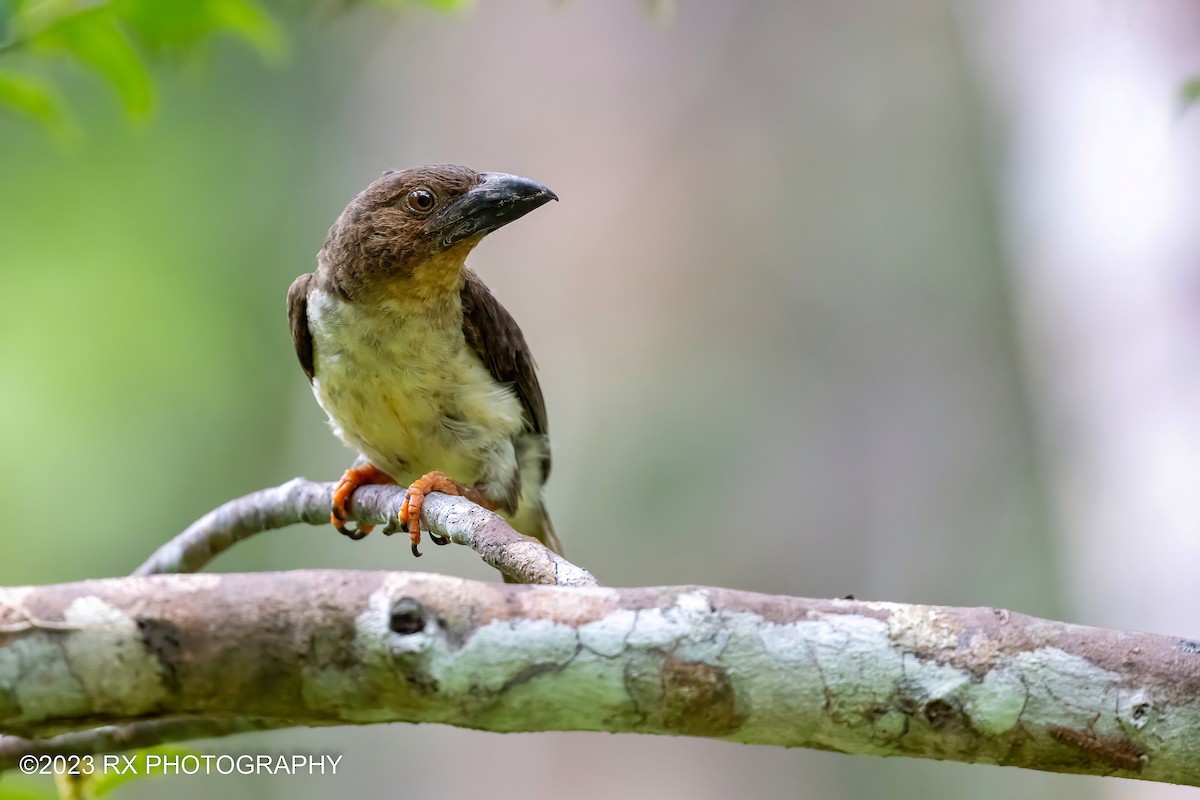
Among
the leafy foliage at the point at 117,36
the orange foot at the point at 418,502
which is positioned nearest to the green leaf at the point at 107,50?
the leafy foliage at the point at 117,36

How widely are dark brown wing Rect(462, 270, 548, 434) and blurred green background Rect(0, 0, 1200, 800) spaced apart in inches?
178

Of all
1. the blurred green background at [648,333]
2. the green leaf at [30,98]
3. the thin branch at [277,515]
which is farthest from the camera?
the blurred green background at [648,333]

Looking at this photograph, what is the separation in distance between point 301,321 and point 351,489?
0.71 metres

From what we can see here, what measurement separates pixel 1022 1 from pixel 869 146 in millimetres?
2786

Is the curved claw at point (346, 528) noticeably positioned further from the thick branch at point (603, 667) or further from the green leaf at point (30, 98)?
the thick branch at point (603, 667)

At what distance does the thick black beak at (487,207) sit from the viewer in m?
3.69

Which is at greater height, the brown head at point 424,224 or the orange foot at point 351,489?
the brown head at point 424,224

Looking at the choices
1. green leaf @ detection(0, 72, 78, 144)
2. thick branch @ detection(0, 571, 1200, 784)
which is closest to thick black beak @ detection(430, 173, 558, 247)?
green leaf @ detection(0, 72, 78, 144)

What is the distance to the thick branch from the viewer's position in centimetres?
155

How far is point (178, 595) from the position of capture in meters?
1.58

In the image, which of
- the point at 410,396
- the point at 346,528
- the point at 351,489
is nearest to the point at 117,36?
the point at 410,396

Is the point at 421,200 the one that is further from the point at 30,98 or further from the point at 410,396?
the point at 30,98

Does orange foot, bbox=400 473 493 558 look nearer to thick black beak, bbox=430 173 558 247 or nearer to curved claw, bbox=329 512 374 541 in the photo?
curved claw, bbox=329 512 374 541

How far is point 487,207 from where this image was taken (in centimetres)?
370
